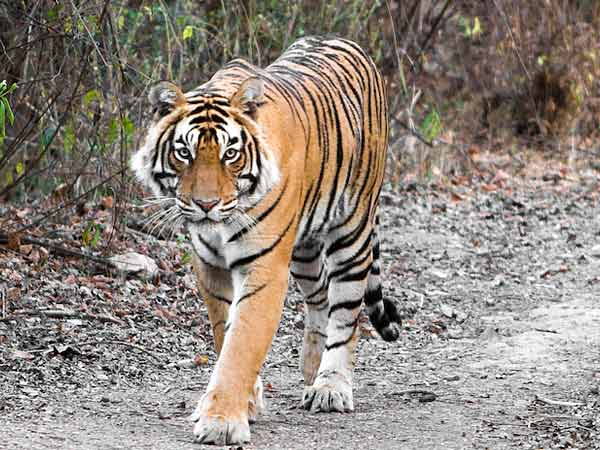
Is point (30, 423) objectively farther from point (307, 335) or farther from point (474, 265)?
point (474, 265)

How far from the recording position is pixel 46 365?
5582 mm

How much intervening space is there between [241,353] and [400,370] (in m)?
1.79

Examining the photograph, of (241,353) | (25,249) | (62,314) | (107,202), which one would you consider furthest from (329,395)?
(107,202)

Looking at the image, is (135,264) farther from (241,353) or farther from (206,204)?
(206,204)

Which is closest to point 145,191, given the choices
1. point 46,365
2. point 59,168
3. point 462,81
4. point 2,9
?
point 59,168

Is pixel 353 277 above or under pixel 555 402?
above

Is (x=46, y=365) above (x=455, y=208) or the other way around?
the other way around

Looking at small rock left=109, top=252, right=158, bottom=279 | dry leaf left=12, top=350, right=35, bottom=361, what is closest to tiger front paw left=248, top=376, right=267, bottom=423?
dry leaf left=12, top=350, right=35, bottom=361

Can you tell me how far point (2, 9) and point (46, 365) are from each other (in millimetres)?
2199

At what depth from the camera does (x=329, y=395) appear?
5188 millimetres

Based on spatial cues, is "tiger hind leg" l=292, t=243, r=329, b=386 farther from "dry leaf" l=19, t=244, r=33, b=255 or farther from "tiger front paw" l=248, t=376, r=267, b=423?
"dry leaf" l=19, t=244, r=33, b=255

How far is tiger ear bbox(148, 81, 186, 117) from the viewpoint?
451 cm

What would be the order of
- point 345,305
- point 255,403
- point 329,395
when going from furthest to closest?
Result: point 345,305, point 329,395, point 255,403

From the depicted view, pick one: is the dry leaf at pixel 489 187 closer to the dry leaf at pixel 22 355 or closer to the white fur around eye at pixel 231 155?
the dry leaf at pixel 22 355
